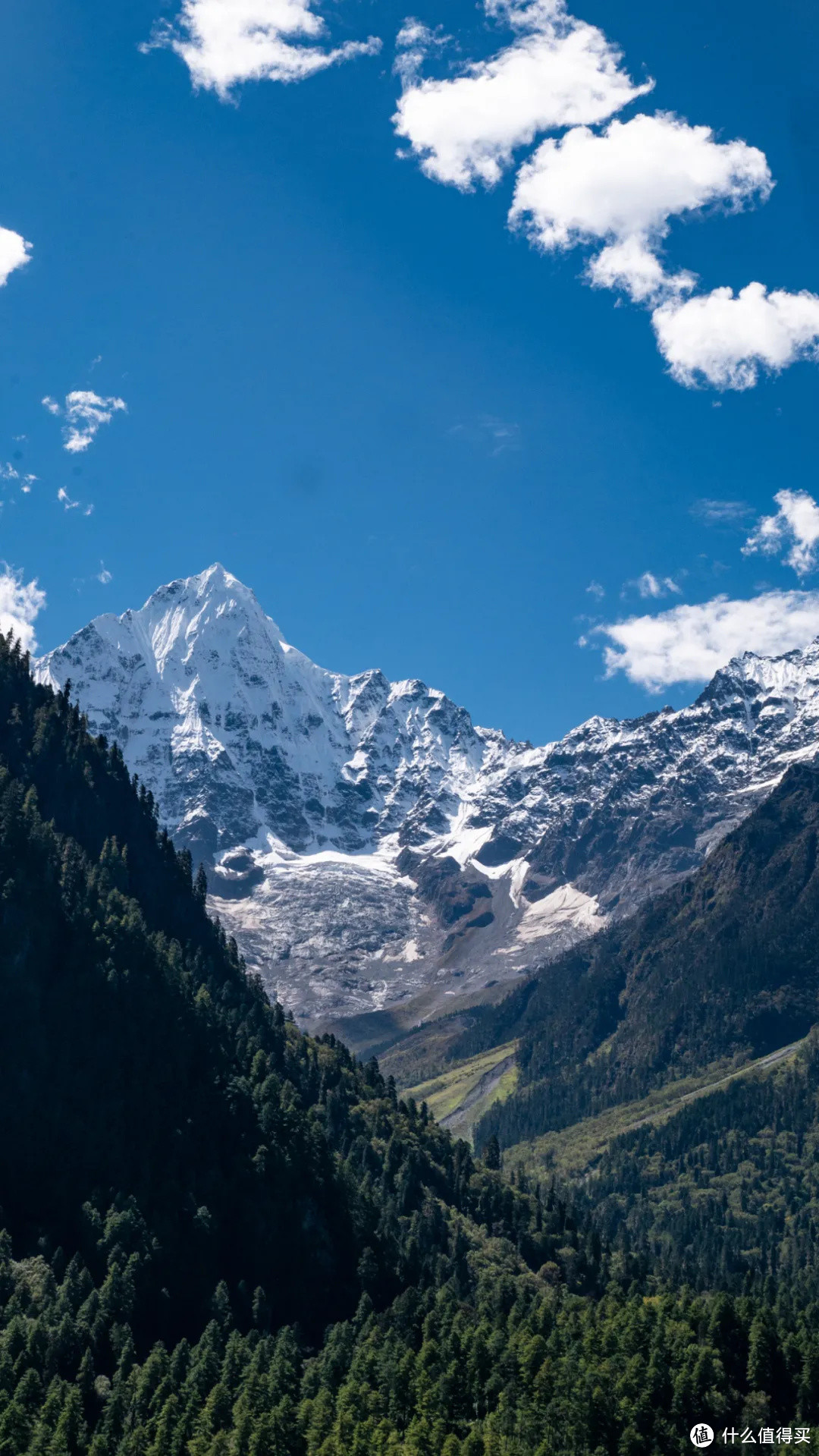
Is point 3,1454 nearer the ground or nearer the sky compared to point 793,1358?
nearer the sky

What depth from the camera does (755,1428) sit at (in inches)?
7096

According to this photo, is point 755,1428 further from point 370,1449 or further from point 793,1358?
point 370,1449

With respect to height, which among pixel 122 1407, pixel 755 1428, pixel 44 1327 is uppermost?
pixel 44 1327

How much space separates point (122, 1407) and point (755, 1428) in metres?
79.9

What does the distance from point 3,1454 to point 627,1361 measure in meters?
79.9

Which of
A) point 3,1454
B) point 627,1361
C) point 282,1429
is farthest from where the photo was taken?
point 627,1361

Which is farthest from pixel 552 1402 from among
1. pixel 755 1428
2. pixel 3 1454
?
pixel 3 1454

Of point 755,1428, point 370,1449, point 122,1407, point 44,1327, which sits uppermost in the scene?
point 44,1327

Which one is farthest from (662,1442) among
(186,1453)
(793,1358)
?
(186,1453)

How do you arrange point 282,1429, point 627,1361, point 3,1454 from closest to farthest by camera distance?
point 3,1454 → point 282,1429 → point 627,1361

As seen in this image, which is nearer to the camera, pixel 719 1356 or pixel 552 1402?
pixel 552 1402

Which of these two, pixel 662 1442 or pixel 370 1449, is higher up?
pixel 370 1449

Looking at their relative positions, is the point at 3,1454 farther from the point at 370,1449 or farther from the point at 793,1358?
the point at 793,1358

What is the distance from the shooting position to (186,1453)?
170750mm
